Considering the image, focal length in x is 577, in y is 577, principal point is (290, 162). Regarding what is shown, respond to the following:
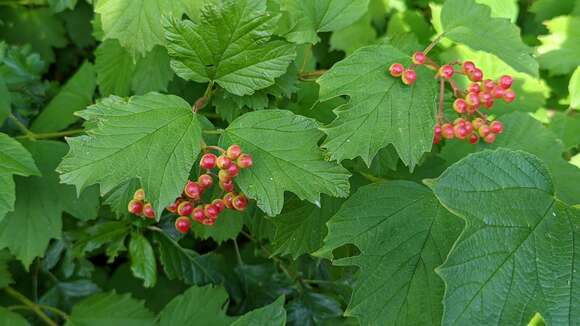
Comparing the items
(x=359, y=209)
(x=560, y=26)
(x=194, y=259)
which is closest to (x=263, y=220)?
(x=194, y=259)

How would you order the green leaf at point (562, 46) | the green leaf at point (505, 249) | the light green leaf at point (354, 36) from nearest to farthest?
the green leaf at point (505, 249) < the green leaf at point (562, 46) < the light green leaf at point (354, 36)

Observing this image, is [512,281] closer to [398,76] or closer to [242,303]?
[398,76]

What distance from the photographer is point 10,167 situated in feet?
5.48

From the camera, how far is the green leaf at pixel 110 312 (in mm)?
2137

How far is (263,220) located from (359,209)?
0.55 m

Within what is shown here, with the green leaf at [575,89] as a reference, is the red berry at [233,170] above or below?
above

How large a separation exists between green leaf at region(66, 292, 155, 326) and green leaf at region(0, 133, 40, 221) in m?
0.67

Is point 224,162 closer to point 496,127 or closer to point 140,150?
point 140,150

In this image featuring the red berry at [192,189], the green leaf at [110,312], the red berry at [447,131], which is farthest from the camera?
the green leaf at [110,312]

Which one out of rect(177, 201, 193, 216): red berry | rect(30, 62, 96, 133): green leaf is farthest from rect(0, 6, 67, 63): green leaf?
rect(177, 201, 193, 216): red berry

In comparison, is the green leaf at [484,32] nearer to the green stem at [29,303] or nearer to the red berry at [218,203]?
the red berry at [218,203]

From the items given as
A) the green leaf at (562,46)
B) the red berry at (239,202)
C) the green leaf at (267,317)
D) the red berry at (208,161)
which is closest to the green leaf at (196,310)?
the green leaf at (267,317)

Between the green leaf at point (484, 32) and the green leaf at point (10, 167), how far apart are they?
1.32 meters

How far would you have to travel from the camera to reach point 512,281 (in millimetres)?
1320
